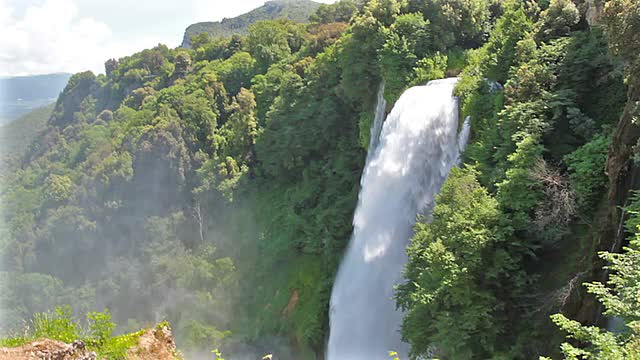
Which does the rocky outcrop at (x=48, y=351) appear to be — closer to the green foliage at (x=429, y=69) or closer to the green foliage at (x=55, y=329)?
the green foliage at (x=55, y=329)

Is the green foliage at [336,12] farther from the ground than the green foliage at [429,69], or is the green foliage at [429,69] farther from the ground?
the green foliage at [336,12]

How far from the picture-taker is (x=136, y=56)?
71.6 m

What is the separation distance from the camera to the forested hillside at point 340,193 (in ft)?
34.5

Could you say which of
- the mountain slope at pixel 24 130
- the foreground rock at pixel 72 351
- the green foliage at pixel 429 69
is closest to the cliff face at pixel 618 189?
the foreground rock at pixel 72 351

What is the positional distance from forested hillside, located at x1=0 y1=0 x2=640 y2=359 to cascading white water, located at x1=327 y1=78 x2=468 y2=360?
4.53 ft

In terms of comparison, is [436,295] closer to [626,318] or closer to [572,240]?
[572,240]

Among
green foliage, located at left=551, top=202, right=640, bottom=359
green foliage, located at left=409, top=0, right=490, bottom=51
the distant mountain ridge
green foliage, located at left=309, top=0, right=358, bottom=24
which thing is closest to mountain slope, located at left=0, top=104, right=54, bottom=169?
the distant mountain ridge

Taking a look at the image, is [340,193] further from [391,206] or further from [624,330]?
[624,330]

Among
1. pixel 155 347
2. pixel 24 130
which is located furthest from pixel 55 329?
pixel 24 130

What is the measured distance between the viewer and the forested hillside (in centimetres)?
1051

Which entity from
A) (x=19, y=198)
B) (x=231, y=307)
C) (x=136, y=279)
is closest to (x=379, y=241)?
(x=231, y=307)

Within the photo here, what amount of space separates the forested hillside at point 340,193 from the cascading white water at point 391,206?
1381mm

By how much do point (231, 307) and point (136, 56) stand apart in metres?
54.6

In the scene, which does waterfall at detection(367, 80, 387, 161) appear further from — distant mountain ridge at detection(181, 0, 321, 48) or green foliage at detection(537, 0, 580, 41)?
distant mountain ridge at detection(181, 0, 321, 48)
